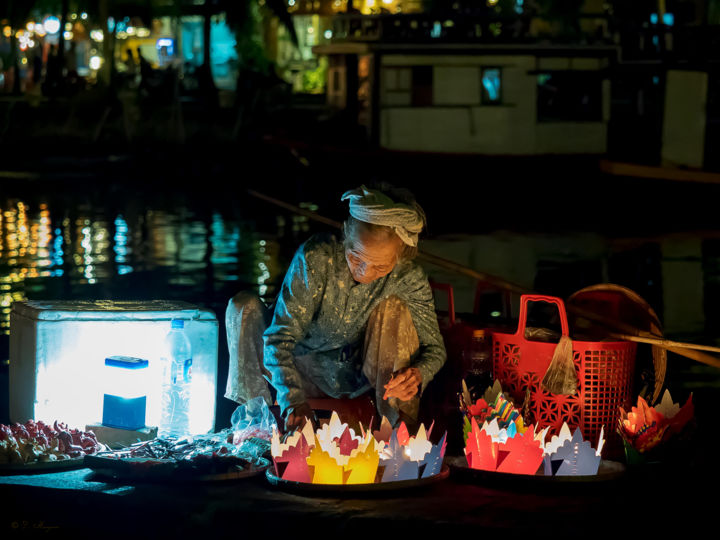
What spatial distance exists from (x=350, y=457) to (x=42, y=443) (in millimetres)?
1330

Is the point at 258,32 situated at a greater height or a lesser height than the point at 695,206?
greater

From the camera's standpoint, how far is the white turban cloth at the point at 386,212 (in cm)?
488

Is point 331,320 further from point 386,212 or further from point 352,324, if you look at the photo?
point 386,212

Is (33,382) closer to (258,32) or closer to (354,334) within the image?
(354,334)

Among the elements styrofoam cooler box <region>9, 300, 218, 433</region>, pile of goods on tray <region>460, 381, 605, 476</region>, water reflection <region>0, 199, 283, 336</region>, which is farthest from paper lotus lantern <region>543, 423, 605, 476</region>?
water reflection <region>0, 199, 283, 336</region>

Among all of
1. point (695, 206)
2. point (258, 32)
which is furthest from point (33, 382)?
point (258, 32)

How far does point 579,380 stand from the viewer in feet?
17.0

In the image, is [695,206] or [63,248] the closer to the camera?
[63,248]

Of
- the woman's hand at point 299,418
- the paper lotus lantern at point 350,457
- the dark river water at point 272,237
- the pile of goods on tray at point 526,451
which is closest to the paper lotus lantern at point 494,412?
the pile of goods on tray at point 526,451

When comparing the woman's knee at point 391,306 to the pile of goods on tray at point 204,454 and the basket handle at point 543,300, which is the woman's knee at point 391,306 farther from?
the pile of goods on tray at point 204,454

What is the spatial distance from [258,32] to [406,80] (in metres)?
25.2

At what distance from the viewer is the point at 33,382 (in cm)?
519

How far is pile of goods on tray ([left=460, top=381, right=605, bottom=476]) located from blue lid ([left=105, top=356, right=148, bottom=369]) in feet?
4.67

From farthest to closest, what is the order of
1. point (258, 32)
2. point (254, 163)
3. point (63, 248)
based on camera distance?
point (258, 32) < point (254, 163) < point (63, 248)
